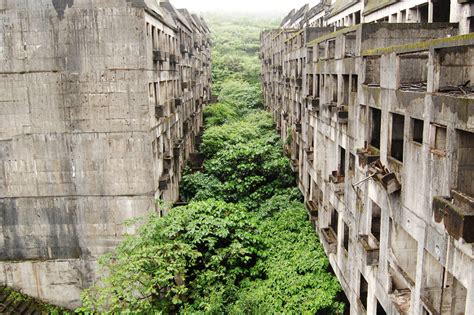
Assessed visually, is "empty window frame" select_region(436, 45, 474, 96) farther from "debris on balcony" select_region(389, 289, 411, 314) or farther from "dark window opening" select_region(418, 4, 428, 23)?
"dark window opening" select_region(418, 4, 428, 23)

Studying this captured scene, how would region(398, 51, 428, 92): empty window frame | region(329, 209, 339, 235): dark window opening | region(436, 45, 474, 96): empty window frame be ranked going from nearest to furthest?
region(436, 45, 474, 96): empty window frame → region(398, 51, 428, 92): empty window frame → region(329, 209, 339, 235): dark window opening

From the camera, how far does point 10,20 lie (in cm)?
2230

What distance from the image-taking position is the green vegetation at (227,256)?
18594 mm

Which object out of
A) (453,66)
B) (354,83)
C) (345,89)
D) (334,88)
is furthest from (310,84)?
(453,66)

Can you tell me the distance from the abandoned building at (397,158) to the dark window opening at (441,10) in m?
0.06

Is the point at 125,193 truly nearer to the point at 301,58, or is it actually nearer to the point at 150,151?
the point at 150,151

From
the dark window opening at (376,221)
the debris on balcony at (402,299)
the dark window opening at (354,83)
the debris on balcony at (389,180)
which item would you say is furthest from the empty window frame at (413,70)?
the debris on balcony at (402,299)

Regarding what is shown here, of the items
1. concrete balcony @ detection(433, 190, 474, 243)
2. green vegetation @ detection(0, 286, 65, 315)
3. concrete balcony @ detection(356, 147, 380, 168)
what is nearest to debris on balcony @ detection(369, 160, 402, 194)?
concrete balcony @ detection(356, 147, 380, 168)

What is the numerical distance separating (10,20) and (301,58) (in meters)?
19.1

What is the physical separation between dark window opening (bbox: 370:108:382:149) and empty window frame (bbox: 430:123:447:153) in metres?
4.72

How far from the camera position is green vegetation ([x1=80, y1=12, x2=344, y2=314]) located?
732 inches

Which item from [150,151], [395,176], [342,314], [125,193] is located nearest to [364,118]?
[395,176]

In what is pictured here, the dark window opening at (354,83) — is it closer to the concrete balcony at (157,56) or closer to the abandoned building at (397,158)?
the abandoned building at (397,158)

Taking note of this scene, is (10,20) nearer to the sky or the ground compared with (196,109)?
nearer to the sky
